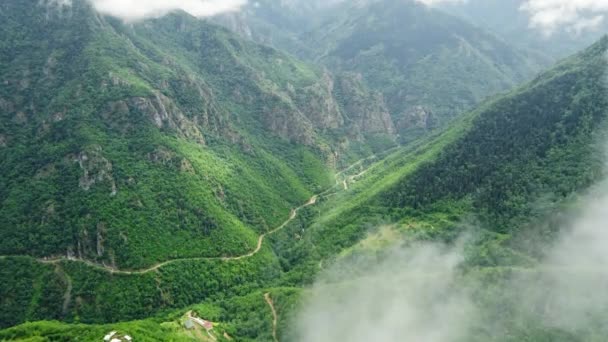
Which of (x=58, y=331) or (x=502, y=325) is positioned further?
(x=502, y=325)

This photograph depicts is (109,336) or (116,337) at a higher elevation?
(109,336)

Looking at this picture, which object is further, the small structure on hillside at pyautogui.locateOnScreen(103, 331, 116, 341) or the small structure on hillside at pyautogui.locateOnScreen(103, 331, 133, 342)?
the small structure on hillside at pyautogui.locateOnScreen(103, 331, 133, 342)

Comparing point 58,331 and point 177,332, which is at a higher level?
point 58,331

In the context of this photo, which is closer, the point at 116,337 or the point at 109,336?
the point at 109,336

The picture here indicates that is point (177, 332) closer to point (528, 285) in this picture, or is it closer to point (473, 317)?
point (473, 317)

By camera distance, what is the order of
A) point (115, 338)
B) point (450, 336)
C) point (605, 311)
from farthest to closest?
point (450, 336) < point (605, 311) < point (115, 338)

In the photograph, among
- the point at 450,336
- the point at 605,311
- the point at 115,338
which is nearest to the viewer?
the point at 115,338

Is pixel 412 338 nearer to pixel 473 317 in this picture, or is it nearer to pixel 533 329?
pixel 473 317

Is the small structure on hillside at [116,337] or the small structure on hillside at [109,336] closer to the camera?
the small structure on hillside at [109,336]

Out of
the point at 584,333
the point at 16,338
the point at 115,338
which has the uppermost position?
the point at 16,338

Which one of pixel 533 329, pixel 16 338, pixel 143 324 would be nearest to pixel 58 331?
pixel 16 338
